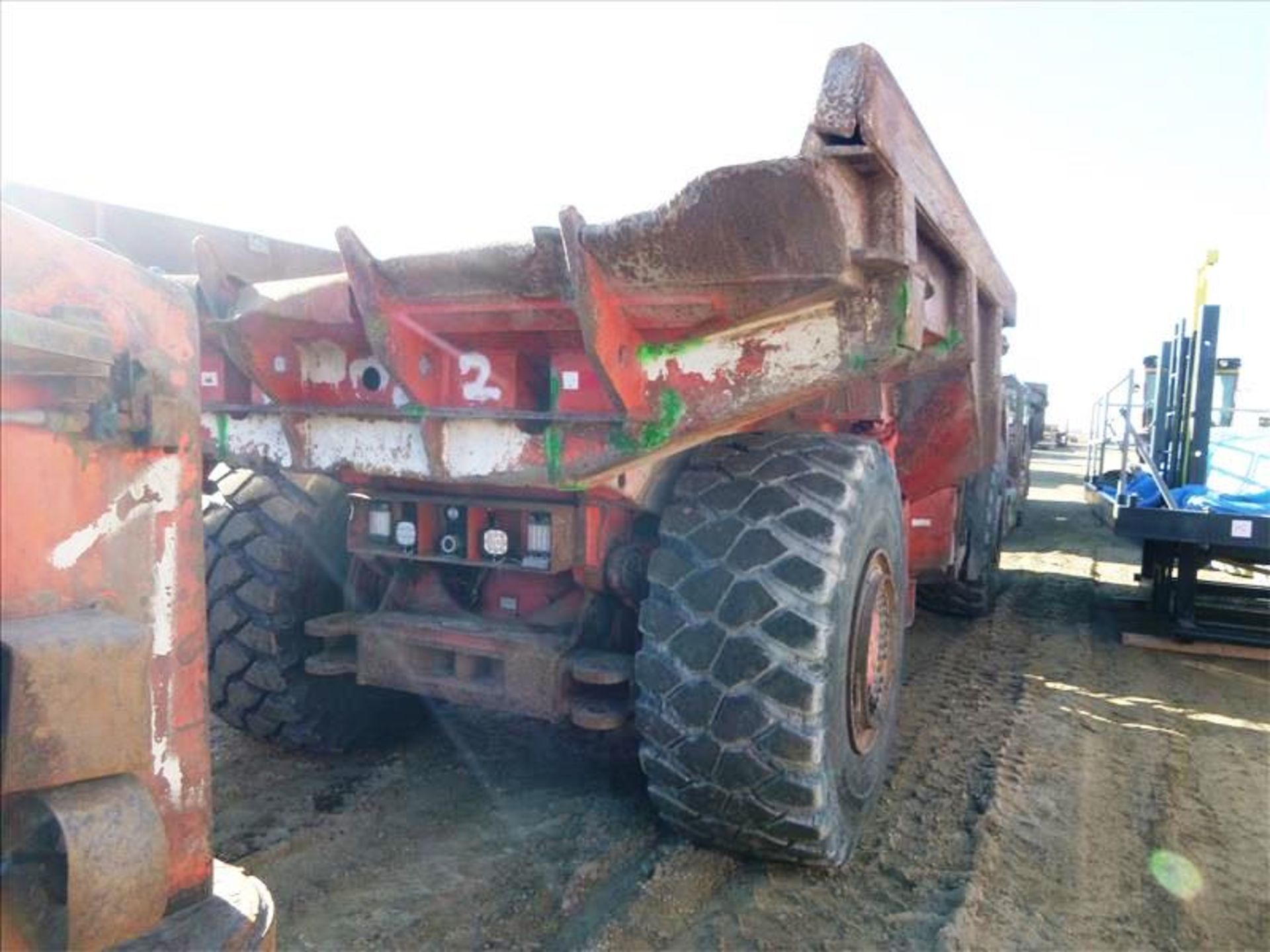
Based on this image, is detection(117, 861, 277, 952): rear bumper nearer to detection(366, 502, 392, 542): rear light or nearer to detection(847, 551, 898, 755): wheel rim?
detection(366, 502, 392, 542): rear light

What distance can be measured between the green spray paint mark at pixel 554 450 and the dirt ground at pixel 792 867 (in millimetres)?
1324

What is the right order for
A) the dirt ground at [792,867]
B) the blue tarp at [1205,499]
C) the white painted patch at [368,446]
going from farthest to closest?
the blue tarp at [1205,499] < the white painted patch at [368,446] < the dirt ground at [792,867]

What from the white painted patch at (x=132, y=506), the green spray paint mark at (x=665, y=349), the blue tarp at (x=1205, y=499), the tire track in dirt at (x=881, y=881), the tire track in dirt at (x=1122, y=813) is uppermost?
the green spray paint mark at (x=665, y=349)

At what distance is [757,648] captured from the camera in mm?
2666

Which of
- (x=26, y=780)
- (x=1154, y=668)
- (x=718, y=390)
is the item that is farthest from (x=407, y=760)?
(x=1154, y=668)

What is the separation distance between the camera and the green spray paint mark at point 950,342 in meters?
3.21

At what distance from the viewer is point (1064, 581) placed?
8.95 m

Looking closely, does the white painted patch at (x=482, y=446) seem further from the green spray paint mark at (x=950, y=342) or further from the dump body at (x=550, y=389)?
the green spray paint mark at (x=950, y=342)

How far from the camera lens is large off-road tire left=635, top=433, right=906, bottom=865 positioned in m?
2.66

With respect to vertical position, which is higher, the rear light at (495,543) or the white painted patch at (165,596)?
the white painted patch at (165,596)

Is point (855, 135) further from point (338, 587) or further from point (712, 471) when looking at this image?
point (338, 587)

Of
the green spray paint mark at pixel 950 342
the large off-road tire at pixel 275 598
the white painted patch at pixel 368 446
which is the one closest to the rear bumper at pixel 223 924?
the white painted patch at pixel 368 446

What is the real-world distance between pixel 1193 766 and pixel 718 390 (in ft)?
11.0

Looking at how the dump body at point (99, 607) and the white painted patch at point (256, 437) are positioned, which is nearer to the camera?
the dump body at point (99, 607)
